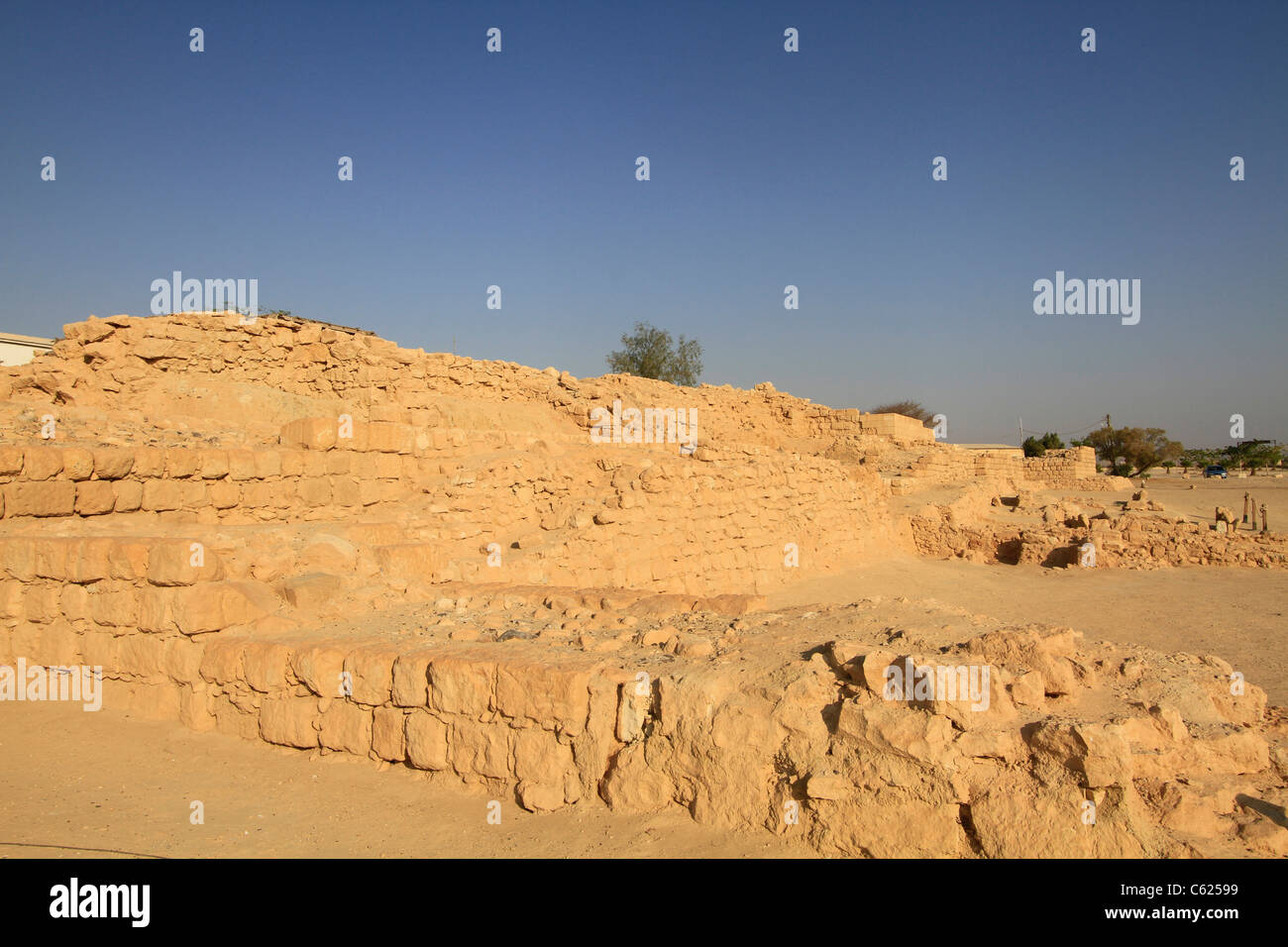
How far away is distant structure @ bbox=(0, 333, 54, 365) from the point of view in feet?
53.3

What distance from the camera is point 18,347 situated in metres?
16.5

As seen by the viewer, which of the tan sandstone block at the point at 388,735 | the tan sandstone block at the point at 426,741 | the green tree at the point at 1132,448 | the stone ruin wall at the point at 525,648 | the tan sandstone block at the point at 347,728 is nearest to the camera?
the stone ruin wall at the point at 525,648

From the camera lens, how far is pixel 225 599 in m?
→ 4.34

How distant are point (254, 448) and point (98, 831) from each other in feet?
11.2

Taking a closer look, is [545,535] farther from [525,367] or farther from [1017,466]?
[1017,466]

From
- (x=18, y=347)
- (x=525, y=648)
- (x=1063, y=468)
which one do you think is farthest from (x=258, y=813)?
(x=1063, y=468)

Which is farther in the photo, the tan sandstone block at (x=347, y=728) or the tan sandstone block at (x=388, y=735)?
the tan sandstone block at (x=347, y=728)

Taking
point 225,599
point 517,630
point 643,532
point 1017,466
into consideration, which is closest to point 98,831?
point 225,599

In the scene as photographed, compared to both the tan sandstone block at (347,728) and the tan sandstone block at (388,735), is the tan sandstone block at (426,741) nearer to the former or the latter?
the tan sandstone block at (388,735)

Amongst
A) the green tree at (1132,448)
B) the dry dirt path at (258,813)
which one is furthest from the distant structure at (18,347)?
the green tree at (1132,448)

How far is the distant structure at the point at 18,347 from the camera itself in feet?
53.3

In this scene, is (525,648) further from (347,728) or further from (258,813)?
(258,813)

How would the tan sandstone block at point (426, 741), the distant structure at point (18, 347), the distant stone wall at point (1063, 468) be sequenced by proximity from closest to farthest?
the tan sandstone block at point (426, 741) < the distant structure at point (18, 347) < the distant stone wall at point (1063, 468)

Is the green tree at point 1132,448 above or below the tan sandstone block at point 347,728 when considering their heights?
above
